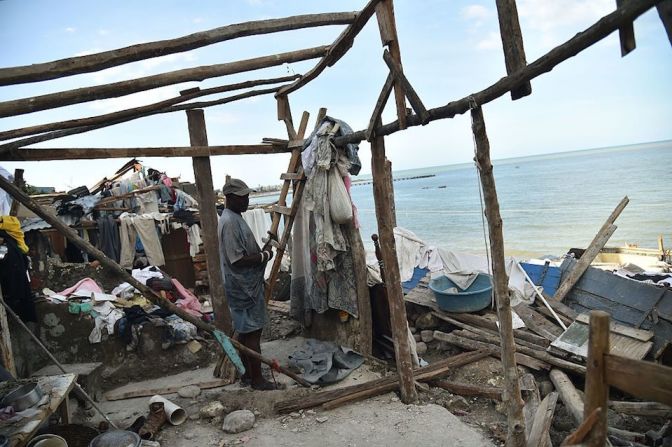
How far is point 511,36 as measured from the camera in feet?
8.09

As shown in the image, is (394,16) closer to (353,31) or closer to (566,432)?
(353,31)

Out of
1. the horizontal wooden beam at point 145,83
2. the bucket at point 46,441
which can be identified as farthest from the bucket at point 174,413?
the horizontal wooden beam at point 145,83

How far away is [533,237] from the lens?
78.5 feet

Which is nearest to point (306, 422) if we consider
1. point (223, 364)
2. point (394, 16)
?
point (223, 364)

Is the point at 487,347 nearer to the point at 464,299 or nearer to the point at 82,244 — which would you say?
the point at 464,299

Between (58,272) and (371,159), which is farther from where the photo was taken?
(58,272)

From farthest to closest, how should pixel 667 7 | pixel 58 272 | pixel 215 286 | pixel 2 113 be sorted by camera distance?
pixel 58 272, pixel 215 286, pixel 2 113, pixel 667 7

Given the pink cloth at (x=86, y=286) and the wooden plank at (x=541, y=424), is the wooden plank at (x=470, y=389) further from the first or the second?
the pink cloth at (x=86, y=286)

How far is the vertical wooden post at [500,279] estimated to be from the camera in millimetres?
2969

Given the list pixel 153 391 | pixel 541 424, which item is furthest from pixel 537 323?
pixel 153 391

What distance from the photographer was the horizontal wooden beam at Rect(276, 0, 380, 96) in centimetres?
358

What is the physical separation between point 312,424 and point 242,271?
184cm

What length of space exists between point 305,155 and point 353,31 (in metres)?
1.73

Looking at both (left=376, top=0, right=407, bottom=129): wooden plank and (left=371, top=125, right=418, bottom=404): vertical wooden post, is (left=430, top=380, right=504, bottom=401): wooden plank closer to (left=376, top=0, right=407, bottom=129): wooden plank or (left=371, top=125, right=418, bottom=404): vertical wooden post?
(left=371, top=125, right=418, bottom=404): vertical wooden post
